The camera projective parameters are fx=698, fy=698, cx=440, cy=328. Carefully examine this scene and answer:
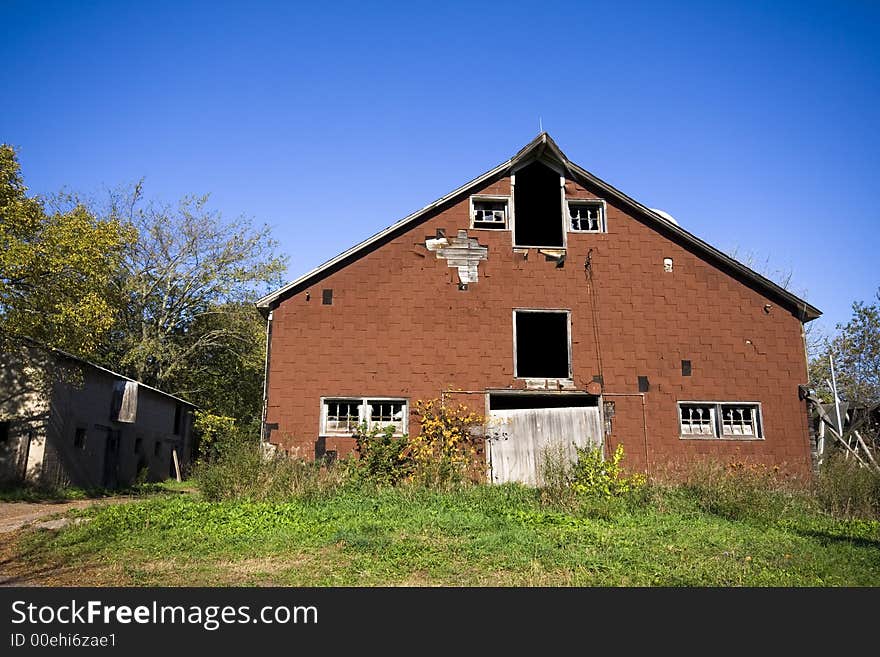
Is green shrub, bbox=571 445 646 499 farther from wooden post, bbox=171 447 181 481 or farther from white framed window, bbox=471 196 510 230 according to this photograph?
wooden post, bbox=171 447 181 481

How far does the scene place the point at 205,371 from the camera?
32.8 meters

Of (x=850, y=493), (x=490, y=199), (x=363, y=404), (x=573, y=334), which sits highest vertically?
(x=490, y=199)

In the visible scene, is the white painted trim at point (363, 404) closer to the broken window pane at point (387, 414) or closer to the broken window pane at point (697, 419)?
the broken window pane at point (387, 414)

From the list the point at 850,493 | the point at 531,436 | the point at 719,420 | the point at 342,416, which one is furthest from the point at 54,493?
the point at 850,493

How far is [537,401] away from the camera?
1758cm

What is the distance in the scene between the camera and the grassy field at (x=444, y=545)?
800 cm

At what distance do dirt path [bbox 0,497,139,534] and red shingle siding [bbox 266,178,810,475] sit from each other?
4737 mm

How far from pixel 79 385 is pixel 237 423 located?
49.2ft

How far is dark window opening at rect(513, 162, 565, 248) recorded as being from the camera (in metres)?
18.5

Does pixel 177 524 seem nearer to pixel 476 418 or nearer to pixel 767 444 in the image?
pixel 476 418

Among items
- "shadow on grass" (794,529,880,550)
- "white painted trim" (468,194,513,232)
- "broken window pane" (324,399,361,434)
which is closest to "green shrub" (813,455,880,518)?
"shadow on grass" (794,529,880,550)

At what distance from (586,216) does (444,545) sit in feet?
36.5

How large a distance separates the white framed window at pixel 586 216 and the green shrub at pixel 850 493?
777cm

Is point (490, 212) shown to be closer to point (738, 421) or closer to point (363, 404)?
point (363, 404)
